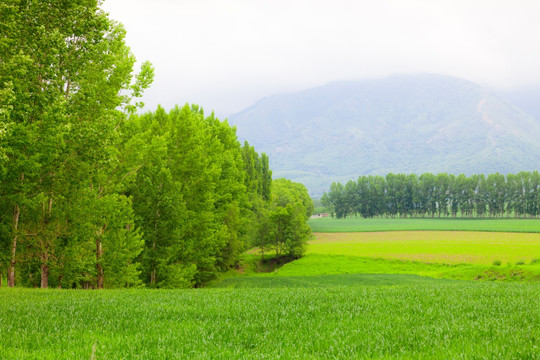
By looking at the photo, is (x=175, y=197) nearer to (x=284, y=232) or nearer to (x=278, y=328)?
(x=278, y=328)

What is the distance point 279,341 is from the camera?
29.6ft

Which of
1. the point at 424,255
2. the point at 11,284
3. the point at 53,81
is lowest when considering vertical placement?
the point at 424,255

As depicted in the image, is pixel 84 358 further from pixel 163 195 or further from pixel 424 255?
pixel 424 255

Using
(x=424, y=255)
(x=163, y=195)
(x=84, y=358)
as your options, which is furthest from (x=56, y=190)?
(x=424, y=255)

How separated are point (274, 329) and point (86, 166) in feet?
47.0

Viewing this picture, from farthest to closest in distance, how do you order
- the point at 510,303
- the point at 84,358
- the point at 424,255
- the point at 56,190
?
the point at 424,255 → the point at 56,190 → the point at 510,303 → the point at 84,358

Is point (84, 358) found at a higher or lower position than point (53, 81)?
lower

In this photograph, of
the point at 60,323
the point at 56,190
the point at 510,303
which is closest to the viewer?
the point at 60,323

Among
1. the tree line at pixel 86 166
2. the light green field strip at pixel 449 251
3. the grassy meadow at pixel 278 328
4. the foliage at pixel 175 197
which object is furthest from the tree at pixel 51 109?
the light green field strip at pixel 449 251

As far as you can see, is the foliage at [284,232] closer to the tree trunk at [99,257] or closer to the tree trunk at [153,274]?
the tree trunk at [153,274]

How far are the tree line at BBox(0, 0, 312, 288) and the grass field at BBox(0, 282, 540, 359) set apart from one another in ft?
21.4

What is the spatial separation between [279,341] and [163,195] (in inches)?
1005

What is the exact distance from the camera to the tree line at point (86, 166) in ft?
52.9

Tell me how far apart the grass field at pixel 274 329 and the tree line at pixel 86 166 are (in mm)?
6509
